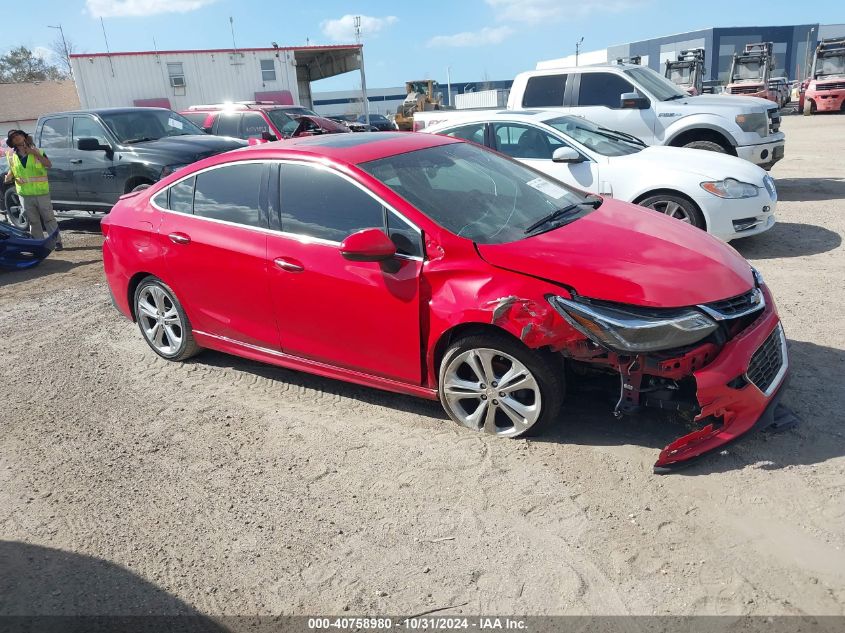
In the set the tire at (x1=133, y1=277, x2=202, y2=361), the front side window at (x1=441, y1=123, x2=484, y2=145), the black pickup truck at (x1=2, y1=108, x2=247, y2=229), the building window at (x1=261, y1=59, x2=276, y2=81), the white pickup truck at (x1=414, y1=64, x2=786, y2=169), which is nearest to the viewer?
the tire at (x1=133, y1=277, x2=202, y2=361)

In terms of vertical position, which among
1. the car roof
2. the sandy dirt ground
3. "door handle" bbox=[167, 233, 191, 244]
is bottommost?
the sandy dirt ground

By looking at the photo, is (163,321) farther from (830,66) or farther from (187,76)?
(830,66)

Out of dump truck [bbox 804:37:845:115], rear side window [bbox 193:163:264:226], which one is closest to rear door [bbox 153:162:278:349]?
rear side window [bbox 193:163:264:226]

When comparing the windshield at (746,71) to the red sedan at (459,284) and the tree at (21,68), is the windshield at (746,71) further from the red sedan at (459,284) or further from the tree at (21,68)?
the tree at (21,68)

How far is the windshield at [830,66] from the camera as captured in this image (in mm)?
26484

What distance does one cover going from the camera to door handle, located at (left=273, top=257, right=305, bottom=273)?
158 inches

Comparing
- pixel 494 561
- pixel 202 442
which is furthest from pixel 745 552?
pixel 202 442

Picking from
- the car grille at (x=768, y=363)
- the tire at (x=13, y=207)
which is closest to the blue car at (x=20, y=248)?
the tire at (x=13, y=207)

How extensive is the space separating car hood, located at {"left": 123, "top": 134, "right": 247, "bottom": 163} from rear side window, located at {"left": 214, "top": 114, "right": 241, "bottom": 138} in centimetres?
328

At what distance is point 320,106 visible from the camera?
91.9 m

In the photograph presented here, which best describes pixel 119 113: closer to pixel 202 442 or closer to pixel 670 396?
pixel 202 442

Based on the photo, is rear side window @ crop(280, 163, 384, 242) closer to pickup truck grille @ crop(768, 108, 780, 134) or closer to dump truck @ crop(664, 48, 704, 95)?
pickup truck grille @ crop(768, 108, 780, 134)

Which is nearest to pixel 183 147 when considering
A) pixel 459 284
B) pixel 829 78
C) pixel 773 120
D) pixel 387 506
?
pixel 459 284

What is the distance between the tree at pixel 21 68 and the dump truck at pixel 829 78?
6967cm
